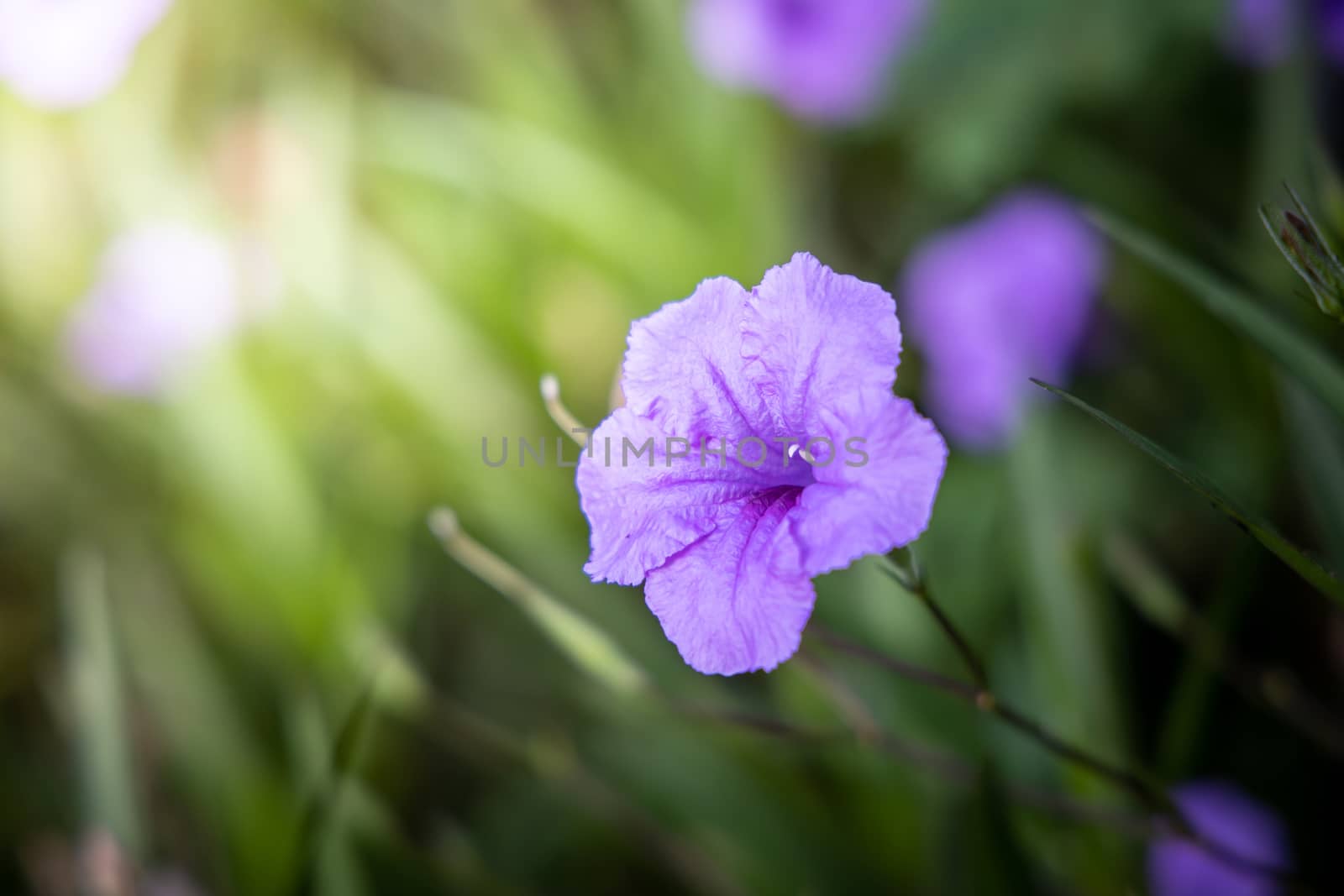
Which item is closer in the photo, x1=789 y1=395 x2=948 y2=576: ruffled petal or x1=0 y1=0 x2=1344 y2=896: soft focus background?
x1=789 y1=395 x2=948 y2=576: ruffled petal

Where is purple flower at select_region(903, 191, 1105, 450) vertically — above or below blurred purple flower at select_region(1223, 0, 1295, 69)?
below

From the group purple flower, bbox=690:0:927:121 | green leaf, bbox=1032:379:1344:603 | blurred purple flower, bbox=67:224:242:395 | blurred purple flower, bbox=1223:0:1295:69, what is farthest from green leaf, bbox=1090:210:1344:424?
blurred purple flower, bbox=67:224:242:395

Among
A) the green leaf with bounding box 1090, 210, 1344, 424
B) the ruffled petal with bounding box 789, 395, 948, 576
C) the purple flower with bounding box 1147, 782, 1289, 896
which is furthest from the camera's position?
the purple flower with bounding box 1147, 782, 1289, 896

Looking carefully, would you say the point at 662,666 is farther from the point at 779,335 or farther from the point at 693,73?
the point at 693,73

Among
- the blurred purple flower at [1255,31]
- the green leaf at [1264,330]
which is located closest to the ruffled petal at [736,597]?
the green leaf at [1264,330]

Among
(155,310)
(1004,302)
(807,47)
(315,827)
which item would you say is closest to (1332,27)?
(1004,302)

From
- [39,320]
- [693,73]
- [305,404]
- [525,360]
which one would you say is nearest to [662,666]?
[525,360]

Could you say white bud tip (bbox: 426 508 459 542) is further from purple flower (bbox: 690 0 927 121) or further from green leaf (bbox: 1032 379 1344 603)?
purple flower (bbox: 690 0 927 121)

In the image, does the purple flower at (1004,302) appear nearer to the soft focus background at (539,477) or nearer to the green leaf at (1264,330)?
the soft focus background at (539,477)
